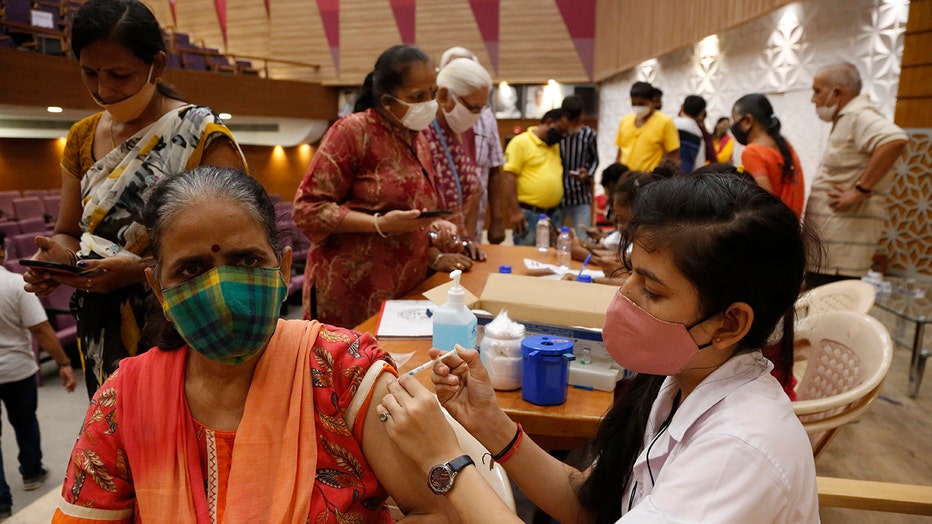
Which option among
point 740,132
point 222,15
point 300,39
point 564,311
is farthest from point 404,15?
point 564,311

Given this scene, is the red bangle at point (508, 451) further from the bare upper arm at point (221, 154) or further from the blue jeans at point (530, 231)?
the blue jeans at point (530, 231)

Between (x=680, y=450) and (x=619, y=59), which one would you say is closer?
(x=680, y=450)

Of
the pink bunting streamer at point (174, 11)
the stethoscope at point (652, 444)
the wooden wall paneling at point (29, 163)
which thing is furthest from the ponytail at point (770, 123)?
the pink bunting streamer at point (174, 11)

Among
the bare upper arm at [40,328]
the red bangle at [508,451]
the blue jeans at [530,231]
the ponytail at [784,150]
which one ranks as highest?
the ponytail at [784,150]

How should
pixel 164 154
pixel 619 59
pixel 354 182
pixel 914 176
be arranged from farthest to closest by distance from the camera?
1. pixel 619 59
2. pixel 914 176
3. pixel 354 182
4. pixel 164 154

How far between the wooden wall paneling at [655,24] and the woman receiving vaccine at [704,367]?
4330mm

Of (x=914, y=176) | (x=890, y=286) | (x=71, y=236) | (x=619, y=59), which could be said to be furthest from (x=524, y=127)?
(x=71, y=236)

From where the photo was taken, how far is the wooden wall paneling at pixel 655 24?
5153 mm

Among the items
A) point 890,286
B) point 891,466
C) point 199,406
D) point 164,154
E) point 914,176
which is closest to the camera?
point 199,406

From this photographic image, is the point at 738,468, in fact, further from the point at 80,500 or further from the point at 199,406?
the point at 80,500

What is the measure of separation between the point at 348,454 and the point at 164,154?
3.02 feet

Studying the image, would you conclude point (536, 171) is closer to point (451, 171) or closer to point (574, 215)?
point (574, 215)

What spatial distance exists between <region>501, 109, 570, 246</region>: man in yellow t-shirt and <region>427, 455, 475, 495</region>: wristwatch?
410 cm

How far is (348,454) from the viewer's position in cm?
101
